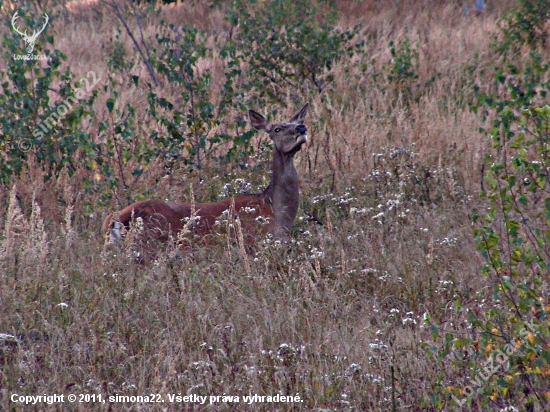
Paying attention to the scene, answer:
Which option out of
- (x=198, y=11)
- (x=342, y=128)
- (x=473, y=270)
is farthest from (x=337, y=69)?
(x=198, y=11)

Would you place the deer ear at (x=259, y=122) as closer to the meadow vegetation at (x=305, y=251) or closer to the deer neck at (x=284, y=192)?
the meadow vegetation at (x=305, y=251)

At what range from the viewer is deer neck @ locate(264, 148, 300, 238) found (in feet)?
22.2

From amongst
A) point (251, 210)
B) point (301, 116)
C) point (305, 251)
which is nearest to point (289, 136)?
point (301, 116)

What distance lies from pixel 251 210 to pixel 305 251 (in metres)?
0.52

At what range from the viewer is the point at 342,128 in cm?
891

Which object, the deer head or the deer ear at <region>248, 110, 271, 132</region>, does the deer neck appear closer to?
the deer head

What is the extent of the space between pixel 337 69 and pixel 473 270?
6.15 meters

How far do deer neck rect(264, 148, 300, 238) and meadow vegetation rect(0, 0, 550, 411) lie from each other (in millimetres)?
182

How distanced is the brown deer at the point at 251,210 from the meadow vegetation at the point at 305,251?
0.75 feet

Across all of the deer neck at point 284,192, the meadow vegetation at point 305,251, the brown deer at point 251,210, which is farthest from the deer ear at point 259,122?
the deer neck at point 284,192

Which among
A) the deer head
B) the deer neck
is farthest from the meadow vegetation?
the deer head

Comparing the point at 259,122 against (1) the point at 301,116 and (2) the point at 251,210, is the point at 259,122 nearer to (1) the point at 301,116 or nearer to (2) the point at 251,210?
(1) the point at 301,116

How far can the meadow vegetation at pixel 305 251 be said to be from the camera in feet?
12.5

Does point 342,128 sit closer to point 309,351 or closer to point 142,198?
point 142,198
